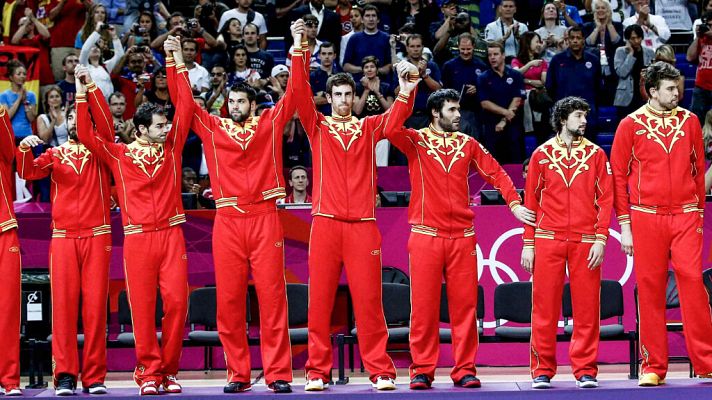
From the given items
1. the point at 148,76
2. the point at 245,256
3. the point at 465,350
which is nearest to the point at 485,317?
the point at 465,350

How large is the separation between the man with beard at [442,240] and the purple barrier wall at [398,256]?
6.12 ft

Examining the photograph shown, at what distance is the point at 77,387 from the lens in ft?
29.7

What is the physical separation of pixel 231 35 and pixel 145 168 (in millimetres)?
6024

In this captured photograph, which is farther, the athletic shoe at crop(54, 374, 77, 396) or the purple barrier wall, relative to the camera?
the purple barrier wall

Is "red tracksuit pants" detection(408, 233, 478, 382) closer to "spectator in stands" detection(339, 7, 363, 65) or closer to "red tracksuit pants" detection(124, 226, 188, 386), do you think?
"red tracksuit pants" detection(124, 226, 188, 386)

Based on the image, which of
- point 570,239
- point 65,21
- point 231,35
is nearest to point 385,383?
point 570,239

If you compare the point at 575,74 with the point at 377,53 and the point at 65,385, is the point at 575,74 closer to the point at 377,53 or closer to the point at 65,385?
the point at 377,53

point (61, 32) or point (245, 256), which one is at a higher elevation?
point (61, 32)

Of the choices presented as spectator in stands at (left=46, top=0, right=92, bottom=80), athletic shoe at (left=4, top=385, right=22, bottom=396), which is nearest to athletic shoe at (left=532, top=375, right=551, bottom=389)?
athletic shoe at (left=4, top=385, right=22, bottom=396)

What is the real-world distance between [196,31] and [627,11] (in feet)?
18.0

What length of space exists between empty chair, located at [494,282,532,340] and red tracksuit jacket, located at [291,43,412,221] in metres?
1.79

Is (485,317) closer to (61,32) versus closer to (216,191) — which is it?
(216,191)

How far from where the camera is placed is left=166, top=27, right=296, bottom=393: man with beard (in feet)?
27.6

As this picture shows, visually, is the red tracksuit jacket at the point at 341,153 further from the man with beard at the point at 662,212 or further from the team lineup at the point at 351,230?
the man with beard at the point at 662,212
